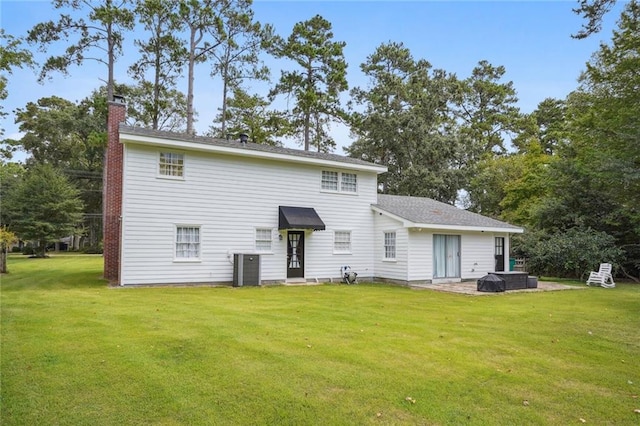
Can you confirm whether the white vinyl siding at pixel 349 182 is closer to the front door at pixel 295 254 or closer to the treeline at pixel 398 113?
the front door at pixel 295 254

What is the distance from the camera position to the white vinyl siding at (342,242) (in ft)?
56.3

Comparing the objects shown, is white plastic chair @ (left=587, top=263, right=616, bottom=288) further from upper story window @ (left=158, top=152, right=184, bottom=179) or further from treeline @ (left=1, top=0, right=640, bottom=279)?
upper story window @ (left=158, top=152, right=184, bottom=179)

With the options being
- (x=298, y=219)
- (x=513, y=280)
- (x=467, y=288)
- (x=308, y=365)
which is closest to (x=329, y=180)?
(x=298, y=219)

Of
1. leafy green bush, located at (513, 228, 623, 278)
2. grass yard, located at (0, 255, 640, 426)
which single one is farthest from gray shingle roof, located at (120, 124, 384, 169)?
leafy green bush, located at (513, 228, 623, 278)

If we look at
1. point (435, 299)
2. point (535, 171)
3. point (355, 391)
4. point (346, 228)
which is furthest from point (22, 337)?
point (535, 171)

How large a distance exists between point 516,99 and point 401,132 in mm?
15790

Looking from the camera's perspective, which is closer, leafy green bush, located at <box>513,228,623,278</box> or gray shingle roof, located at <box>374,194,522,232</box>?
gray shingle roof, located at <box>374,194,522,232</box>

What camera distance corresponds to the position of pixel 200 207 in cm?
1432

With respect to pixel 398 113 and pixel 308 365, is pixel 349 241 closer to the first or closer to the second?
pixel 308 365

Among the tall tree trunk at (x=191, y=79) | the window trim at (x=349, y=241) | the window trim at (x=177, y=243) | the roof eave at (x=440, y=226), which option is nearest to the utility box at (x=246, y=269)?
the window trim at (x=177, y=243)

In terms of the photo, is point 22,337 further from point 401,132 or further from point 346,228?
point 401,132

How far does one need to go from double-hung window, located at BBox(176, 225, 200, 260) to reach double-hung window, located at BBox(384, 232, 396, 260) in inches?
304

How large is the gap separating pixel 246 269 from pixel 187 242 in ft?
7.43

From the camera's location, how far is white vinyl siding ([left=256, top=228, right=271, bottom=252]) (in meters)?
15.6
